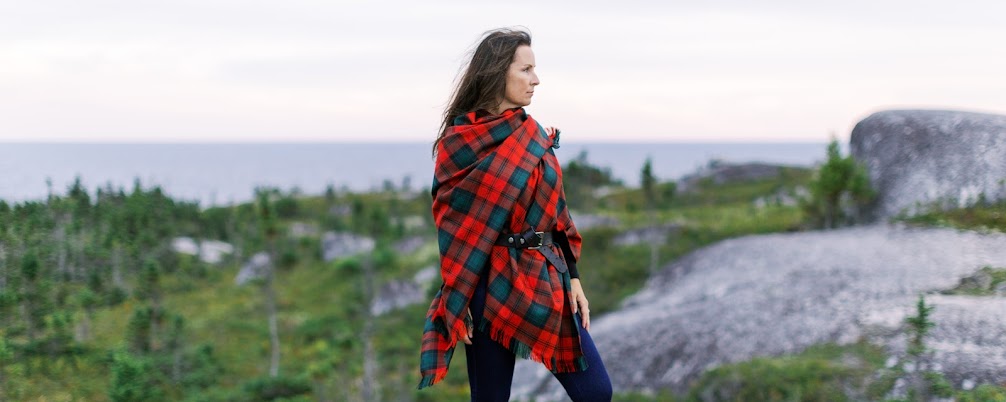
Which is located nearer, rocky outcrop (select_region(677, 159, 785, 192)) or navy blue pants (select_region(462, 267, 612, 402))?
navy blue pants (select_region(462, 267, 612, 402))

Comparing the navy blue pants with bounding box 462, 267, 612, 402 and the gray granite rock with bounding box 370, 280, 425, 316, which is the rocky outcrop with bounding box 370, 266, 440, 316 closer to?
the gray granite rock with bounding box 370, 280, 425, 316

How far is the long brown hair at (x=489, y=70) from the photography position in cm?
404

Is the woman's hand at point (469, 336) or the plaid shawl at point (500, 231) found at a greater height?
the plaid shawl at point (500, 231)

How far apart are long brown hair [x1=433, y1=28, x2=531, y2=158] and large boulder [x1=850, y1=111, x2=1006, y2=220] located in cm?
1776

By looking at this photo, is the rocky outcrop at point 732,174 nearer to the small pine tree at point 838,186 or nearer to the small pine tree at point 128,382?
the small pine tree at point 838,186

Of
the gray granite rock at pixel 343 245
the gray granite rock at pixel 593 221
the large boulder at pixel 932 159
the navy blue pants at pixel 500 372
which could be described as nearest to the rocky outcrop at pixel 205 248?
the gray granite rock at pixel 343 245

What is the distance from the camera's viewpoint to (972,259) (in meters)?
14.0

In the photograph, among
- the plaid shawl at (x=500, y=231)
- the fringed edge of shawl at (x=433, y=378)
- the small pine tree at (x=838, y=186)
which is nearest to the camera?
the plaid shawl at (x=500, y=231)

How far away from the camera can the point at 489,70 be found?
405 centimetres

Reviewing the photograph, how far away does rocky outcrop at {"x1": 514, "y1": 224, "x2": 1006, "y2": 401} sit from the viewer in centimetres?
1007

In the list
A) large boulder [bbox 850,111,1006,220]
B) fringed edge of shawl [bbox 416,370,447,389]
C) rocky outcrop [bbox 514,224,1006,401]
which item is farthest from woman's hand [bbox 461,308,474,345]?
large boulder [bbox 850,111,1006,220]

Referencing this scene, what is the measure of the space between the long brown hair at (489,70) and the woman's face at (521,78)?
3 centimetres

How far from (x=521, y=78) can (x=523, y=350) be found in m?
1.53

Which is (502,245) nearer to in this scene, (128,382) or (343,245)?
(128,382)
